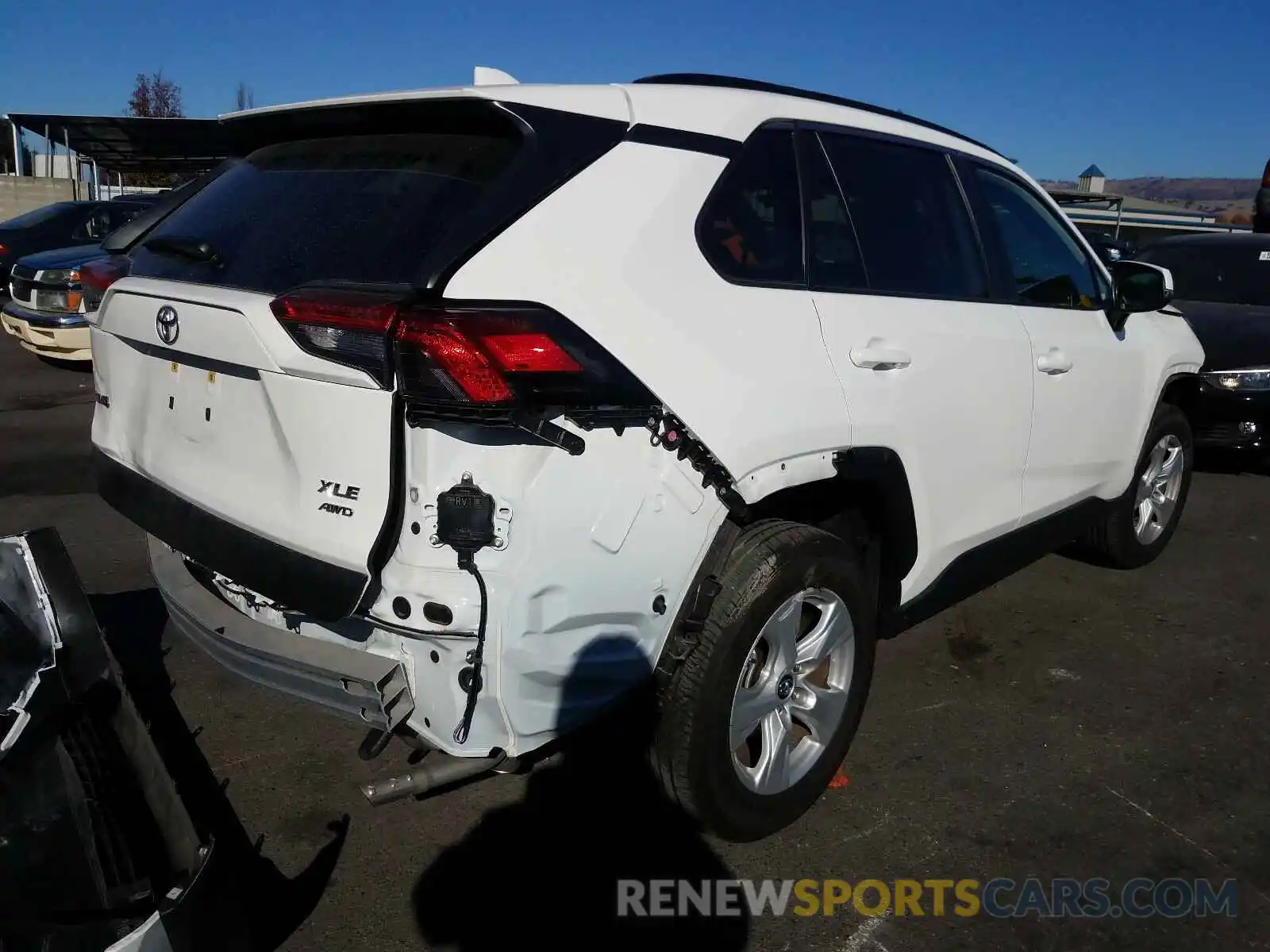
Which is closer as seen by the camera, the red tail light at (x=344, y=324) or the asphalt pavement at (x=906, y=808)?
the red tail light at (x=344, y=324)

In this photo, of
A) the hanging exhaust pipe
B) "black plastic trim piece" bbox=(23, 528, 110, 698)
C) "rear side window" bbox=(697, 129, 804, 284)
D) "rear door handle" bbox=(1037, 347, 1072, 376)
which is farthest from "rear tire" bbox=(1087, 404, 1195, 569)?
"black plastic trim piece" bbox=(23, 528, 110, 698)

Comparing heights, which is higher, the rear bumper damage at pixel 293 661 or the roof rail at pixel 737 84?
the roof rail at pixel 737 84

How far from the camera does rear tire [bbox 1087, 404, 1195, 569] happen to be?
194 inches

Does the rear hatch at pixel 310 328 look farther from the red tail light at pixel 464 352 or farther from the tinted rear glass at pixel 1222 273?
the tinted rear glass at pixel 1222 273

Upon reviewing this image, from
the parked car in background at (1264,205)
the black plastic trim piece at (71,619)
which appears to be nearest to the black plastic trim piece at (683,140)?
the black plastic trim piece at (71,619)

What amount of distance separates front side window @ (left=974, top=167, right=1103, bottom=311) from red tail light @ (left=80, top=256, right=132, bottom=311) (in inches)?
115

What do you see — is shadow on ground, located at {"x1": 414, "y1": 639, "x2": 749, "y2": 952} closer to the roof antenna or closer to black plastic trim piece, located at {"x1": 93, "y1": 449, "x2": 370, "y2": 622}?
black plastic trim piece, located at {"x1": 93, "y1": 449, "x2": 370, "y2": 622}

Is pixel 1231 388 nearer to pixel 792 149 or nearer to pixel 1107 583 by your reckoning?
pixel 1107 583

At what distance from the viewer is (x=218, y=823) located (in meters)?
2.92

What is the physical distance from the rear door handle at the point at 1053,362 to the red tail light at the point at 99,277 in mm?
3099

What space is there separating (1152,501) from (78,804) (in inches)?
199

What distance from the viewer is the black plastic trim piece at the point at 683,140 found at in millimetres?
2455

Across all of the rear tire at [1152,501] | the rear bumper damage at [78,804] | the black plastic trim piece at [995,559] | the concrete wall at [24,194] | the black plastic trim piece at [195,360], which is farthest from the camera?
the concrete wall at [24,194]

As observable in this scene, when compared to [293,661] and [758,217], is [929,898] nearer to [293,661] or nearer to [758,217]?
[293,661]
